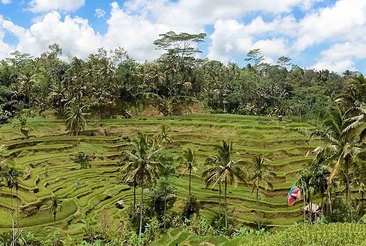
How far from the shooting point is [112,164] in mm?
57844

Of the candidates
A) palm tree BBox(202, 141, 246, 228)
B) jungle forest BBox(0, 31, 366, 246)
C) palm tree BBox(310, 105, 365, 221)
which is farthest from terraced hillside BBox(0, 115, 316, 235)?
palm tree BBox(310, 105, 365, 221)

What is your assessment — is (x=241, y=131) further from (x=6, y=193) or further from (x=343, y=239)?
(x=343, y=239)

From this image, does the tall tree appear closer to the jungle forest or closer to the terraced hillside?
the jungle forest

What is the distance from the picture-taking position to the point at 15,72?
305 ft

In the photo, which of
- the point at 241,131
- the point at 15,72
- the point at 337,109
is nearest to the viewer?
the point at 337,109

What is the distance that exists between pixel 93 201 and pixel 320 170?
23.3m

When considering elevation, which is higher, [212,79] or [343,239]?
[212,79]

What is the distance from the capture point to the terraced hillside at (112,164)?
4256 cm

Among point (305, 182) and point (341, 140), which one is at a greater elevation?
point (341, 140)

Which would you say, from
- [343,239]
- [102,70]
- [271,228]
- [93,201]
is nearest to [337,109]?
[343,239]

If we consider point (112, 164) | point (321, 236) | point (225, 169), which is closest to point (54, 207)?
point (225, 169)

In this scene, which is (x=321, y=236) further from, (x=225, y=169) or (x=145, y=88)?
(x=145, y=88)

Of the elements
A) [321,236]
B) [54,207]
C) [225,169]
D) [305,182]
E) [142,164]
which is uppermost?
[142,164]

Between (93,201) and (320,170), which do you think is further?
(93,201)
